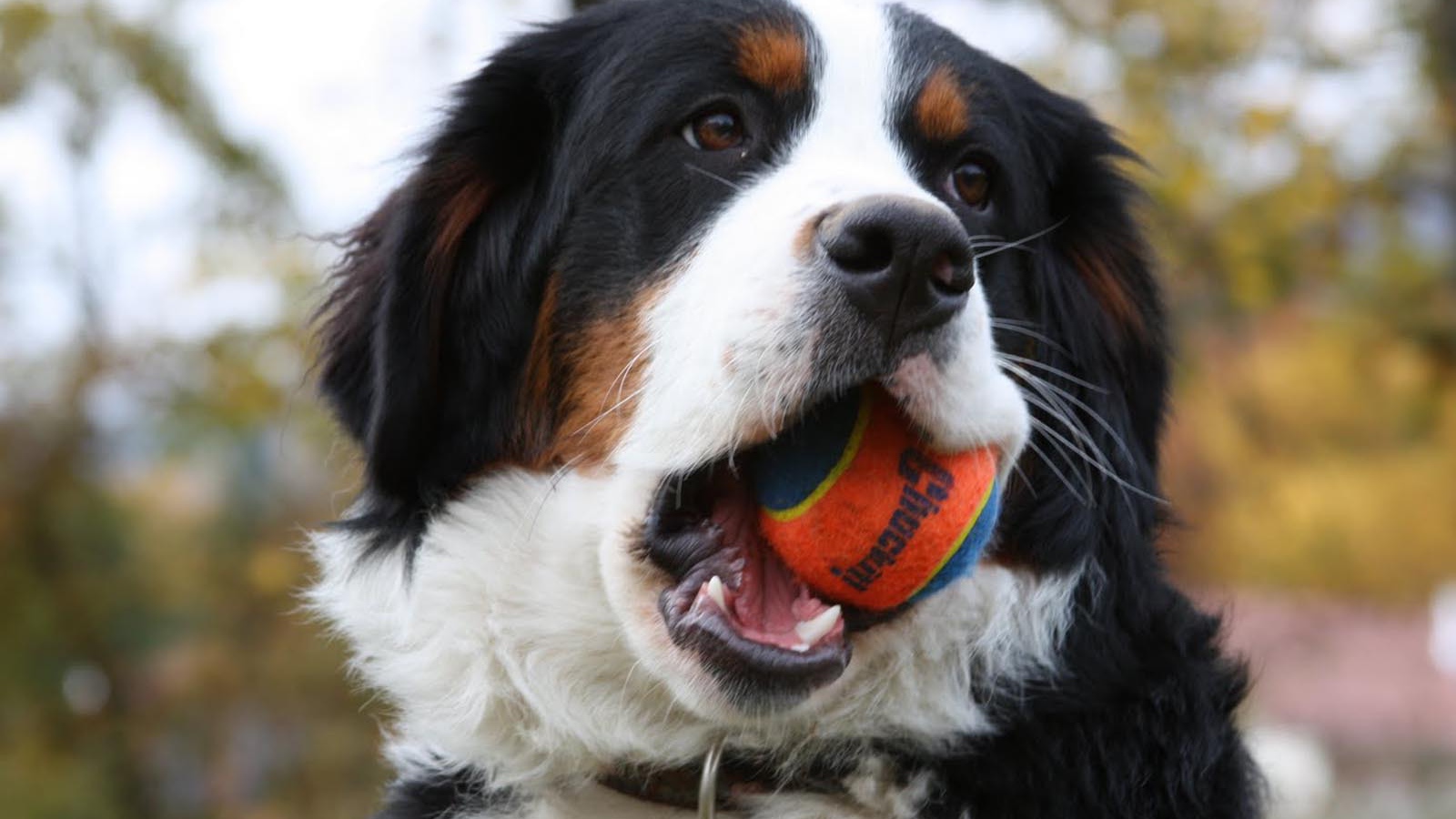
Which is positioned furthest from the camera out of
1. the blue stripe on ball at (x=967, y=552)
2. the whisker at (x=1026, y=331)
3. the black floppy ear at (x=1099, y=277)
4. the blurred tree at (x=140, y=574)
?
the blurred tree at (x=140, y=574)

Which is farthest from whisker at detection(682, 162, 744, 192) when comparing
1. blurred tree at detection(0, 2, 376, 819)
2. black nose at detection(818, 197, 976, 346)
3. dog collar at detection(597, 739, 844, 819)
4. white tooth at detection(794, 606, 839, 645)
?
blurred tree at detection(0, 2, 376, 819)

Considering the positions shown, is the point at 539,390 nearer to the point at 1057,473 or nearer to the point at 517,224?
the point at 517,224

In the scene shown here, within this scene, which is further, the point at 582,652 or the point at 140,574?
the point at 140,574

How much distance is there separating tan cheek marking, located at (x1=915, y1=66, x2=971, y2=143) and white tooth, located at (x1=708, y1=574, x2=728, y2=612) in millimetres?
1037

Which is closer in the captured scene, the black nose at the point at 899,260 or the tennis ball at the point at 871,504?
the black nose at the point at 899,260

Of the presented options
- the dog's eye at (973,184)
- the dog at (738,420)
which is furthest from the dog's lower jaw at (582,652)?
the dog's eye at (973,184)

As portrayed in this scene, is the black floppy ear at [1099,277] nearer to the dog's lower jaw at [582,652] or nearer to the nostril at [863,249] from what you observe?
the dog's lower jaw at [582,652]

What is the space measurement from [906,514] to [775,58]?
0.99 meters

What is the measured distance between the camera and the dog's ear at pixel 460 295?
3146mm

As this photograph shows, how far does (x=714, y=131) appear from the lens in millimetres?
3070

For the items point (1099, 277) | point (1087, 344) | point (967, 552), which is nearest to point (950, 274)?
point (967, 552)

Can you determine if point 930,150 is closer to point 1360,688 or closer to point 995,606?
point 995,606

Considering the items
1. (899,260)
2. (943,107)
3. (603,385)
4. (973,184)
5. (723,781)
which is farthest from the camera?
(973,184)

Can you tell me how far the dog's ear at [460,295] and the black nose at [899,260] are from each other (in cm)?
83
